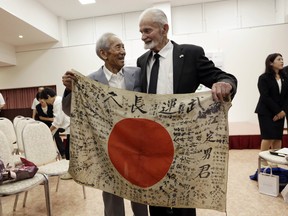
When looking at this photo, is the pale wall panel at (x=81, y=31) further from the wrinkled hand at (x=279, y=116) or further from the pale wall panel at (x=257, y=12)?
the wrinkled hand at (x=279, y=116)

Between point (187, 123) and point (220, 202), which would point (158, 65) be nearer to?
point (187, 123)

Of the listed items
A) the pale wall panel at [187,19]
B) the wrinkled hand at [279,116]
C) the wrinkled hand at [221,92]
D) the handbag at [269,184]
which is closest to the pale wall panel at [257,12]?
the pale wall panel at [187,19]

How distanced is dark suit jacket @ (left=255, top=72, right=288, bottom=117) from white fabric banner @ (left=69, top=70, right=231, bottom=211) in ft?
7.24

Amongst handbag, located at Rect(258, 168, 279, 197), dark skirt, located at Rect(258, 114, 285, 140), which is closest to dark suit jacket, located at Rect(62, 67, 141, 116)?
handbag, located at Rect(258, 168, 279, 197)

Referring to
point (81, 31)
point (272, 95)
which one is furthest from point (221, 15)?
point (272, 95)

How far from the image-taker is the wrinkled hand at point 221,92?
1.08 meters

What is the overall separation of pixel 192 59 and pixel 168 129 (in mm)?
461

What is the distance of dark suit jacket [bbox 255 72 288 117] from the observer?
2.96m

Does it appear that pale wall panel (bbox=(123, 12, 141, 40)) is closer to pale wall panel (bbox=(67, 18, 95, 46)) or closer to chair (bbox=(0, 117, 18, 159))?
pale wall panel (bbox=(67, 18, 95, 46))

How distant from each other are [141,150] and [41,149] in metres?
1.68

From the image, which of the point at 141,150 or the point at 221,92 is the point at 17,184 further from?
the point at 221,92

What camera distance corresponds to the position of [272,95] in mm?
3014

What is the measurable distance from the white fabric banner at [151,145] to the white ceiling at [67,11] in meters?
5.54

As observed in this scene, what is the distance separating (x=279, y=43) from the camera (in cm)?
632
